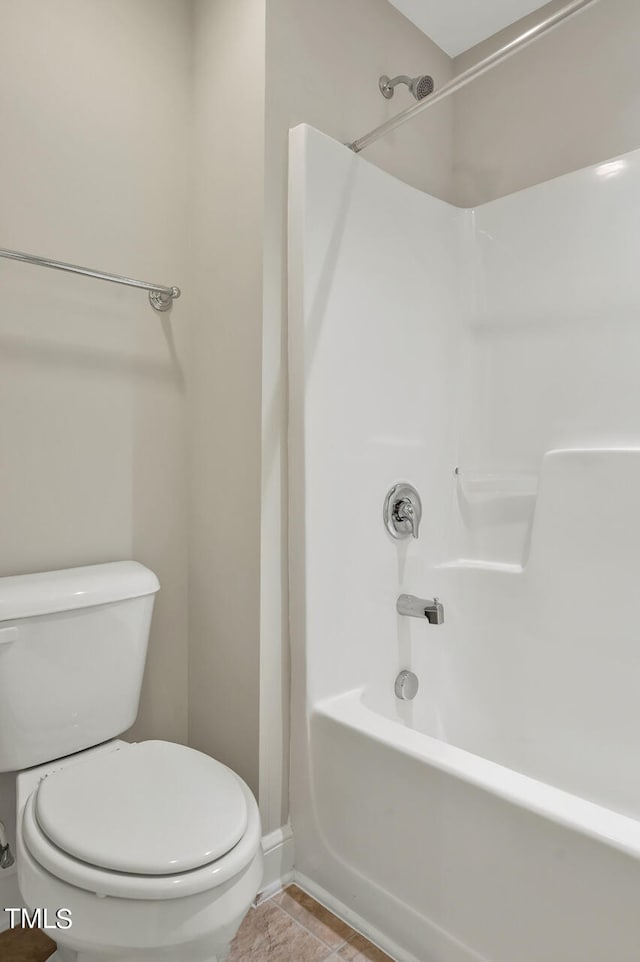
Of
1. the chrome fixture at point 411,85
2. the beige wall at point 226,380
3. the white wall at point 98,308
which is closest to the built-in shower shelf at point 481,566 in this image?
the beige wall at point 226,380

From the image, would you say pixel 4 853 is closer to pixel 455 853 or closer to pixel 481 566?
pixel 455 853

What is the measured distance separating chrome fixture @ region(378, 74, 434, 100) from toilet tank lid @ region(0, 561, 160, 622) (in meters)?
1.37

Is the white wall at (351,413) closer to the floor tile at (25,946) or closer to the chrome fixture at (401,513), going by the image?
the chrome fixture at (401,513)

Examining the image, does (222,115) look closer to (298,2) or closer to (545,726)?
(298,2)

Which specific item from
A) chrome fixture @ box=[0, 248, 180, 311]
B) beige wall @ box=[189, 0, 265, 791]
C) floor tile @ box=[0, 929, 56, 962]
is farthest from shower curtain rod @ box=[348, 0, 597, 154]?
floor tile @ box=[0, 929, 56, 962]

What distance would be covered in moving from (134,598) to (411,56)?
179 centimetres

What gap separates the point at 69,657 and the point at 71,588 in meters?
0.15

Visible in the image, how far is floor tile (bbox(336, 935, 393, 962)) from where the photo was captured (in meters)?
1.27

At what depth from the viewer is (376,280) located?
1.60 metres

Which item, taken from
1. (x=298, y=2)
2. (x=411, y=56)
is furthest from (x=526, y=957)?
(x=411, y=56)

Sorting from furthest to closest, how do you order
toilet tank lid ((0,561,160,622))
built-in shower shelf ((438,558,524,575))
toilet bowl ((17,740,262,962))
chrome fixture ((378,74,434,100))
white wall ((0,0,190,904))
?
built-in shower shelf ((438,558,524,575)) < chrome fixture ((378,74,434,100)) < white wall ((0,0,190,904)) < toilet tank lid ((0,561,160,622)) < toilet bowl ((17,740,262,962))

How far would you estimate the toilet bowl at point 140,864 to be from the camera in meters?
0.94

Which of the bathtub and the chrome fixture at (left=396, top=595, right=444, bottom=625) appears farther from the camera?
the chrome fixture at (left=396, top=595, right=444, bottom=625)

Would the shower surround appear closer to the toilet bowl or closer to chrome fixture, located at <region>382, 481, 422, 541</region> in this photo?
chrome fixture, located at <region>382, 481, 422, 541</region>
